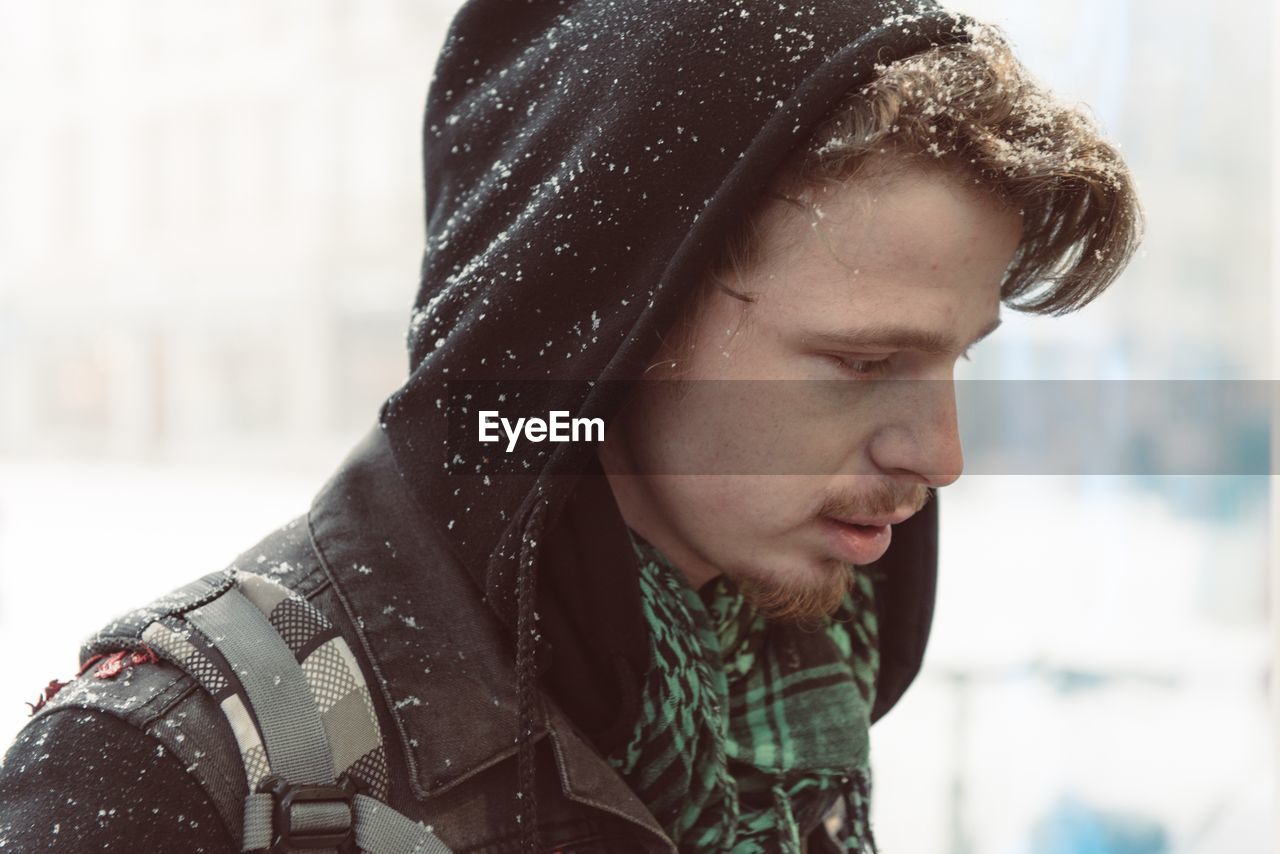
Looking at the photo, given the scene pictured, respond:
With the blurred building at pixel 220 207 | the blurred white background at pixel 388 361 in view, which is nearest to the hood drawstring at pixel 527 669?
the blurred white background at pixel 388 361

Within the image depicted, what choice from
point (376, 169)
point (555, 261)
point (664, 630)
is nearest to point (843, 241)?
point (555, 261)

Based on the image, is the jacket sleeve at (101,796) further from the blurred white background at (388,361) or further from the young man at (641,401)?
the blurred white background at (388,361)

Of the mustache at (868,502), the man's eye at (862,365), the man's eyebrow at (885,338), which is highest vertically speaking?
the man's eyebrow at (885,338)

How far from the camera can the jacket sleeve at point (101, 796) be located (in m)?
0.79

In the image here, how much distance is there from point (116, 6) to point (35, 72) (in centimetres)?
33

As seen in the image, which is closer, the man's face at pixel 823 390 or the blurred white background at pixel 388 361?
the man's face at pixel 823 390

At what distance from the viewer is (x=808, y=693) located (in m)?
1.24

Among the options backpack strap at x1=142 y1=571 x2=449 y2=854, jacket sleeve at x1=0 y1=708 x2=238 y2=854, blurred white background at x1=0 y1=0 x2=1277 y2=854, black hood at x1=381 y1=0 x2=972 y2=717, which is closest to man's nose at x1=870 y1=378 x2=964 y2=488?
black hood at x1=381 y1=0 x2=972 y2=717

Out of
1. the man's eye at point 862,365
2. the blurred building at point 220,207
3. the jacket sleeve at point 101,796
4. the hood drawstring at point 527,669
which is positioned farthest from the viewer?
the blurred building at point 220,207

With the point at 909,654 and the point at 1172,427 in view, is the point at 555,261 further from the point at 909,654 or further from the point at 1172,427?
the point at 1172,427

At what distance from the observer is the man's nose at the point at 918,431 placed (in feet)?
3.50

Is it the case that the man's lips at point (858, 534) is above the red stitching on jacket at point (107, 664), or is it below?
above

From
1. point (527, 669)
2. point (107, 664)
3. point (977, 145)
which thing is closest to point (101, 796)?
point (107, 664)

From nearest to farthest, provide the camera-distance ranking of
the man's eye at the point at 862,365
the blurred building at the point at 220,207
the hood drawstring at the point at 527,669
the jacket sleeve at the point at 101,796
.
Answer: the jacket sleeve at the point at 101,796, the hood drawstring at the point at 527,669, the man's eye at the point at 862,365, the blurred building at the point at 220,207
